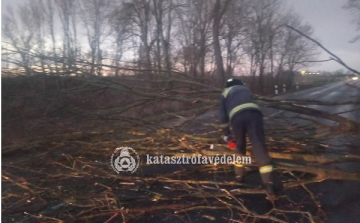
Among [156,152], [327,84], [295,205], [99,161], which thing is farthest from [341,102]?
[99,161]

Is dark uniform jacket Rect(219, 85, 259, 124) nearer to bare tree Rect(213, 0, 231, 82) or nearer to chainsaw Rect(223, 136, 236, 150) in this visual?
chainsaw Rect(223, 136, 236, 150)

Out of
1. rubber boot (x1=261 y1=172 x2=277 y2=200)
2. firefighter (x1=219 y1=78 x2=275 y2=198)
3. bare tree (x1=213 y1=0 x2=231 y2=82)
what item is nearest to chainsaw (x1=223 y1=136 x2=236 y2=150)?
firefighter (x1=219 y1=78 x2=275 y2=198)

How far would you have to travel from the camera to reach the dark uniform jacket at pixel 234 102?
155 inches

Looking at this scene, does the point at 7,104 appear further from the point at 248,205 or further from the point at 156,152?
the point at 248,205

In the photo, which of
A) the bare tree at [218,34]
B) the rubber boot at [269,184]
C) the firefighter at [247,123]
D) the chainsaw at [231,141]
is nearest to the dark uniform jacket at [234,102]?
the firefighter at [247,123]

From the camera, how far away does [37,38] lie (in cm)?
520

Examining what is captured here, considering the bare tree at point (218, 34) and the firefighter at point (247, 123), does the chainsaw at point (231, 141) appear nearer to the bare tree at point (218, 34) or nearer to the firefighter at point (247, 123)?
the firefighter at point (247, 123)

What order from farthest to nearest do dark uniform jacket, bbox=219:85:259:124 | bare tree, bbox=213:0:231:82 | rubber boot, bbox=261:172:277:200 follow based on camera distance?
bare tree, bbox=213:0:231:82 → dark uniform jacket, bbox=219:85:259:124 → rubber boot, bbox=261:172:277:200

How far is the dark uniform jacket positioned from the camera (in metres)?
3.93

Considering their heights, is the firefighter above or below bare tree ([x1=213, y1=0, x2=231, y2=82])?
below

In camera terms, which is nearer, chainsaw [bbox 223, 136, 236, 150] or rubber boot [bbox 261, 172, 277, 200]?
rubber boot [bbox 261, 172, 277, 200]

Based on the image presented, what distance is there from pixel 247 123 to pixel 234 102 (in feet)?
0.80

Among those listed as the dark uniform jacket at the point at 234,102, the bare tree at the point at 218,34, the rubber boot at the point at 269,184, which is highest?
the bare tree at the point at 218,34

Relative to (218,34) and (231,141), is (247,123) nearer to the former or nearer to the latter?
(231,141)
